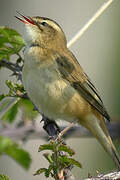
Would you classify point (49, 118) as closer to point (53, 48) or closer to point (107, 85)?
point (53, 48)

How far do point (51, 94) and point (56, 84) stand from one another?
0.10 metres

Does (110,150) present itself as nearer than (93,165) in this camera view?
Yes

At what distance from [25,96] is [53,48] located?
0.59 meters

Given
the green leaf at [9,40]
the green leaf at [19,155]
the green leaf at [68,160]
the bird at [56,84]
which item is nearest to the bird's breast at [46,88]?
the bird at [56,84]

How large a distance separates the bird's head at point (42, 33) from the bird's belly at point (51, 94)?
1.18 feet

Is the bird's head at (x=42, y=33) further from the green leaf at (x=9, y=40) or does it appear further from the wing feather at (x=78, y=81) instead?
the green leaf at (x=9, y=40)

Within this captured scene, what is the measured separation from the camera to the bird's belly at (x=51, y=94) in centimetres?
318

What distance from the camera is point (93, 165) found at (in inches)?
256

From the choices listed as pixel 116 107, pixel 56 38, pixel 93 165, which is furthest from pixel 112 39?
pixel 56 38

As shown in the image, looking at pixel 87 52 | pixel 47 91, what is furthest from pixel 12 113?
pixel 87 52

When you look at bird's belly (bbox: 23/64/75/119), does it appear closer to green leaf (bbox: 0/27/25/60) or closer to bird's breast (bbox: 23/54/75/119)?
bird's breast (bbox: 23/54/75/119)

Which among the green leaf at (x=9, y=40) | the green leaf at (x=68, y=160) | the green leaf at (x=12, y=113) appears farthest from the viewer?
the green leaf at (x=12, y=113)

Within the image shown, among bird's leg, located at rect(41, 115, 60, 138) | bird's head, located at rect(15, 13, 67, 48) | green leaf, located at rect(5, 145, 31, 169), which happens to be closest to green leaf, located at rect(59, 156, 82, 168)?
green leaf, located at rect(5, 145, 31, 169)

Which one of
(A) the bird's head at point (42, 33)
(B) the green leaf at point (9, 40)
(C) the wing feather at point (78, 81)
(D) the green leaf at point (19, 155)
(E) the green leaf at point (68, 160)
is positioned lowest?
(D) the green leaf at point (19, 155)
